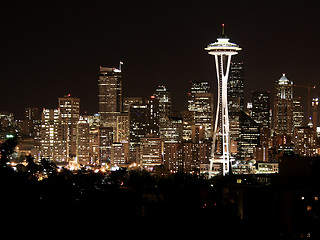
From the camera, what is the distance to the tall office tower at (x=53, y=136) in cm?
10625

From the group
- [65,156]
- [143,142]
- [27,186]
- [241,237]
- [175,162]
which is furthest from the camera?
[65,156]

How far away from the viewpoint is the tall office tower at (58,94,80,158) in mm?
108688

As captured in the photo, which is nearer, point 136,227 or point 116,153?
point 136,227

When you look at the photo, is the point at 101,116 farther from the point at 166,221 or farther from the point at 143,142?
the point at 166,221

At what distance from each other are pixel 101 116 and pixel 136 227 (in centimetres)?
10440

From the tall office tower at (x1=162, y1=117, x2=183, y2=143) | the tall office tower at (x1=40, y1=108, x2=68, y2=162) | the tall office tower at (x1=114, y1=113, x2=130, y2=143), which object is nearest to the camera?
the tall office tower at (x1=162, y1=117, x2=183, y2=143)

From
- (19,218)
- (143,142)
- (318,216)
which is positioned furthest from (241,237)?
(143,142)

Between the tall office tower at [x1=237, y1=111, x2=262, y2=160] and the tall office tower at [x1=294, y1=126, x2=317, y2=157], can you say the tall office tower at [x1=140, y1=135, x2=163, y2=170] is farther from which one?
the tall office tower at [x1=294, y1=126, x2=317, y2=157]

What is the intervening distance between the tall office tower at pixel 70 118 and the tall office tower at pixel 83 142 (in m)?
1.20

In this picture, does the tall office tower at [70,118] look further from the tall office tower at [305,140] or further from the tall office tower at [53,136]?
the tall office tower at [305,140]

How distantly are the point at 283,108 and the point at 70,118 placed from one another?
3294cm

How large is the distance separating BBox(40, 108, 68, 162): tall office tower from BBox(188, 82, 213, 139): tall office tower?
18.8 m

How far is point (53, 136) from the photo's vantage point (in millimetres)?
108312

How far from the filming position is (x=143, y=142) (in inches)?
3922
